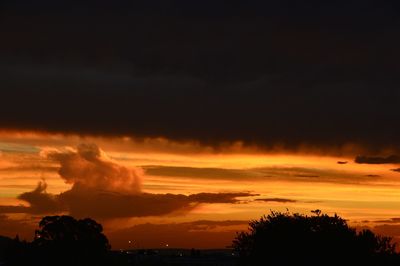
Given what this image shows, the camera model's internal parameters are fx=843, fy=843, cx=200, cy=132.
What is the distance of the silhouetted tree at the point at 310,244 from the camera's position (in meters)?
99.4

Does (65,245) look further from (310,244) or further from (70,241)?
(310,244)

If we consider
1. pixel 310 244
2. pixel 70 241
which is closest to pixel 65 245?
pixel 70 241

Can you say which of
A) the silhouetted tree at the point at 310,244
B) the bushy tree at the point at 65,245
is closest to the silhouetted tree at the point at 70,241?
the bushy tree at the point at 65,245

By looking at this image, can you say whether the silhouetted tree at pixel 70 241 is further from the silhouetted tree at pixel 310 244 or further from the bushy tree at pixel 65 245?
the silhouetted tree at pixel 310 244

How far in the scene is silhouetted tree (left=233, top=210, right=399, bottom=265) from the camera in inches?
3915

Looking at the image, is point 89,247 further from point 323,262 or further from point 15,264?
point 323,262

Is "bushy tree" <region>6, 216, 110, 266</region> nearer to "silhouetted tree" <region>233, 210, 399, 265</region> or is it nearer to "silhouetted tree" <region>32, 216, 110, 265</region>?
"silhouetted tree" <region>32, 216, 110, 265</region>

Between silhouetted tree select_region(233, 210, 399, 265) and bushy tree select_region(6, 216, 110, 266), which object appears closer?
silhouetted tree select_region(233, 210, 399, 265)

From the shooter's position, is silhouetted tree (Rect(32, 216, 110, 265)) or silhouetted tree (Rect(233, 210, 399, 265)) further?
Answer: silhouetted tree (Rect(32, 216, 110, 265))

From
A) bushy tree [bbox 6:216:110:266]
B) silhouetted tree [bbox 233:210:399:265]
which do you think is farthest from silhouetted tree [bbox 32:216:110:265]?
silhouetted tree [bbox 233:210:399:265]

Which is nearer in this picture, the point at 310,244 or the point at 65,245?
the point at 310,244

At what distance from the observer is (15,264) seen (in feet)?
452

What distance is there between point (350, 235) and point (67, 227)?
2241 inches

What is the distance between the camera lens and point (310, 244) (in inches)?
4031
